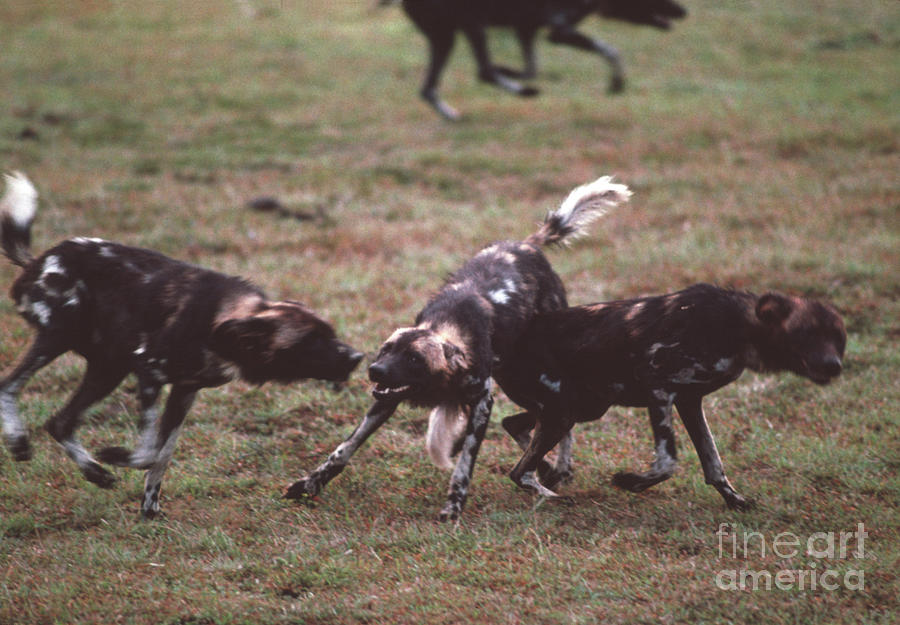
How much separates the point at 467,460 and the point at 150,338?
5.81 feet

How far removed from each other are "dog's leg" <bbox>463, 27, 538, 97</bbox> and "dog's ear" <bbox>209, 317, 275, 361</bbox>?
9157 mm

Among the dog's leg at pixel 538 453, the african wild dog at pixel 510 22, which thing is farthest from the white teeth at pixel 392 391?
the african wild dog at pixel 510 22

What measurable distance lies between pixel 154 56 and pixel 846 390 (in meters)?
14.5

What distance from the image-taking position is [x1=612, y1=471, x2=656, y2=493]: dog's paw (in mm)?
5086

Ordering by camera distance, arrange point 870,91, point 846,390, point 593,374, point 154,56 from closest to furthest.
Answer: point 593,374 < point 846,390 < point 870,91 < point 154,56

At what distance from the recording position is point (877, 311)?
7.75 meters

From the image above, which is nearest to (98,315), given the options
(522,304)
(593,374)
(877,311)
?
(522,304)

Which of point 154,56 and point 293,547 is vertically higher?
point 154,56

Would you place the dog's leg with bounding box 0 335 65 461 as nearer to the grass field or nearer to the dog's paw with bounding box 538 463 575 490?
the grass field

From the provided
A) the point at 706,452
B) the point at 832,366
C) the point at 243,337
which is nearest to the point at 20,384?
the point at 243,337

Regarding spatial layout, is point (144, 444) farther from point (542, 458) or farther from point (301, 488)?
point (542, 458)

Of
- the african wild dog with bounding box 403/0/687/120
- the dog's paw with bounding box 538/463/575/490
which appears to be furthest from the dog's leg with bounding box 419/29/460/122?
the dog's paw with bounding box 538/463/575/490

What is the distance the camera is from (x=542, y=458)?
5.34 meters

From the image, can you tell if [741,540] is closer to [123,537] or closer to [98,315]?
[123,537]
